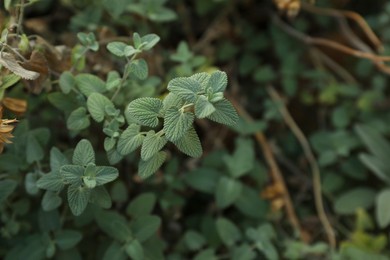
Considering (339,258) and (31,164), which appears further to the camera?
(339,258)

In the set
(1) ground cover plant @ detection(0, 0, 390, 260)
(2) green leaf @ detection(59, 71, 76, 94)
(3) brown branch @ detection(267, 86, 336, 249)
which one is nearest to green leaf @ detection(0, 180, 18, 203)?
(1) ground cover plant @ detection(0, 0, 390, 260)

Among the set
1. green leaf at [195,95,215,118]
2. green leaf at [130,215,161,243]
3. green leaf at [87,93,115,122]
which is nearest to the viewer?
green leaf at [195,95,215,118]

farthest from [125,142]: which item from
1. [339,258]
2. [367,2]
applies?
[367,2]

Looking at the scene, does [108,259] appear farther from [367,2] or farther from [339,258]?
[367,2]

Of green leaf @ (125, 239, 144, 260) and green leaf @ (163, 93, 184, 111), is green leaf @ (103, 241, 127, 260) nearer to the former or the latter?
green leaf @ (125, 239, 144, 260)

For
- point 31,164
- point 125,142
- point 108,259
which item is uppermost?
point 125,142

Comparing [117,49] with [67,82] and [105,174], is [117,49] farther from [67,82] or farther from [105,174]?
[105,174]

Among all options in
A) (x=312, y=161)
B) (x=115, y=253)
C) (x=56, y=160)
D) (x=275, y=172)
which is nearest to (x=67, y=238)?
(x=115, y=253)

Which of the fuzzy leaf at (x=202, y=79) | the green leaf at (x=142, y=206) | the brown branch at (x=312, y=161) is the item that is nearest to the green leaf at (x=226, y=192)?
the green leaf at (x=142, y=206)
